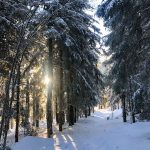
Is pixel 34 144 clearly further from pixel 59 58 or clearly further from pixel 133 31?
pixel 59 58

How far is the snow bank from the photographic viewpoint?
15.1 meters

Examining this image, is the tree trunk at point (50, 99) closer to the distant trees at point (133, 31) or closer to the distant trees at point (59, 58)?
the distant trees at point (59, 58)

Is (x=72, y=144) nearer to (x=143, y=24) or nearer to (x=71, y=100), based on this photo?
(x=143, y=24)

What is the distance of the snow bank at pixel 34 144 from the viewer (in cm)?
1514

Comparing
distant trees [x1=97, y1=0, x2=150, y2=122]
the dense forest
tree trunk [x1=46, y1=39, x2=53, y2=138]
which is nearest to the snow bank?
the dense forest

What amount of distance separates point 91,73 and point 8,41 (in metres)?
13.5

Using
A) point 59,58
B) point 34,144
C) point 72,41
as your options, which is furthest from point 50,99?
point 34,144

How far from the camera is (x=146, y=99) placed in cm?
1517

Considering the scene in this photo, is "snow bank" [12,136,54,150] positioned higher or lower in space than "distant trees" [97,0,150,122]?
lower

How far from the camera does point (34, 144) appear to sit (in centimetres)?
1598

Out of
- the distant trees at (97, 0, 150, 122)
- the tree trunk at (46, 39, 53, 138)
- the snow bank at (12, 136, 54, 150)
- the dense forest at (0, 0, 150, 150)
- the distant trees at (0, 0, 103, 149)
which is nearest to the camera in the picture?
the dense forest at (0, 0, 150, 150)

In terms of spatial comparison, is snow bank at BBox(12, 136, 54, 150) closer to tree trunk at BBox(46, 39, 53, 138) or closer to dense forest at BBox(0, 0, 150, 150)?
dense forest at BBox(0, 0, 150, 150)

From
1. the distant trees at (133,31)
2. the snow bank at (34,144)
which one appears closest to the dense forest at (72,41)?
the distant trees at (133,31)

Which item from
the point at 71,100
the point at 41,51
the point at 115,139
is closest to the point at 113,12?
the point at 115,139
